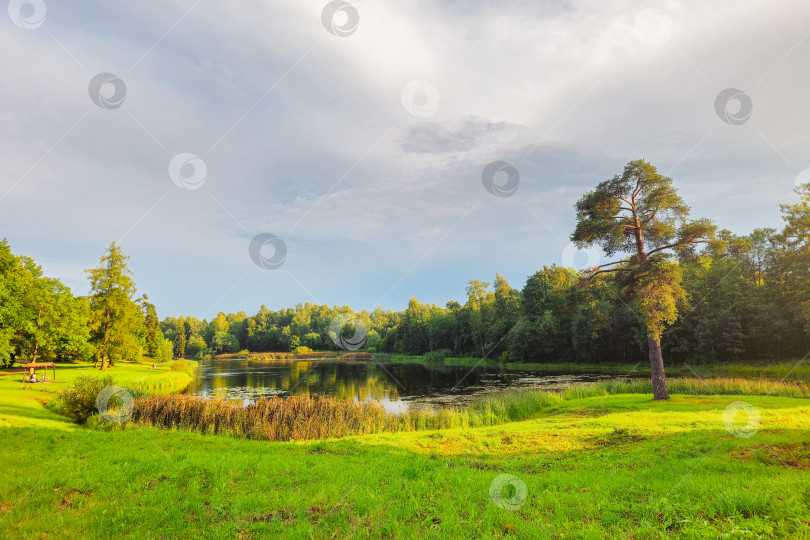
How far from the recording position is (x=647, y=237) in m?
21.8

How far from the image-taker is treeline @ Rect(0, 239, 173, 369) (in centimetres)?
3031

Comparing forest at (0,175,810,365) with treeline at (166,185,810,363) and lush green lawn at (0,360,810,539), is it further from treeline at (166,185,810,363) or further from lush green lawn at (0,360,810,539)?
lush green lawn at (0,360,810,539)

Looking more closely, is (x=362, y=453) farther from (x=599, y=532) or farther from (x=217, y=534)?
(x=599, y=532)

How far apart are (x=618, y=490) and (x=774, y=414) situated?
12511 mm

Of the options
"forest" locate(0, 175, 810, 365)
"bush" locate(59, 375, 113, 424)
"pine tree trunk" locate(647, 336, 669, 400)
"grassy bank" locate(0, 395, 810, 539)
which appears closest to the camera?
"grassy bank" locate(0, 395, 810, 539)

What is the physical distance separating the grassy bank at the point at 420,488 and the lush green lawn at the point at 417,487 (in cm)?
3

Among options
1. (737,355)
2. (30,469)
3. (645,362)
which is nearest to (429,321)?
(645,362)

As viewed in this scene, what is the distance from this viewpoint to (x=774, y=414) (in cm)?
1401

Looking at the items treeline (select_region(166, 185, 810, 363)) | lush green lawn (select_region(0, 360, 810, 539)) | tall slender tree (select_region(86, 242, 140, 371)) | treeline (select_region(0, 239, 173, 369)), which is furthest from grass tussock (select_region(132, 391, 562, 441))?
tall slender tree (select_region(86, 242, 140, 371))

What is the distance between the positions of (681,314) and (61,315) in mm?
73785

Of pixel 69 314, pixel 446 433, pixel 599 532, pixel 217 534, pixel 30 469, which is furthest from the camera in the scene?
pixel 69 314

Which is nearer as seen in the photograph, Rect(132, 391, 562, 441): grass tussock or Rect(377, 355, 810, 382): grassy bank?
Rect(132, 391, 562, 441): grass tussock

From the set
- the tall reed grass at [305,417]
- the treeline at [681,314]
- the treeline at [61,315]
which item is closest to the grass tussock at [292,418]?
the tall reed grass at [305,417]

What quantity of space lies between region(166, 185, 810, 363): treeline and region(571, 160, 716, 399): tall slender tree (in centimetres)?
91
